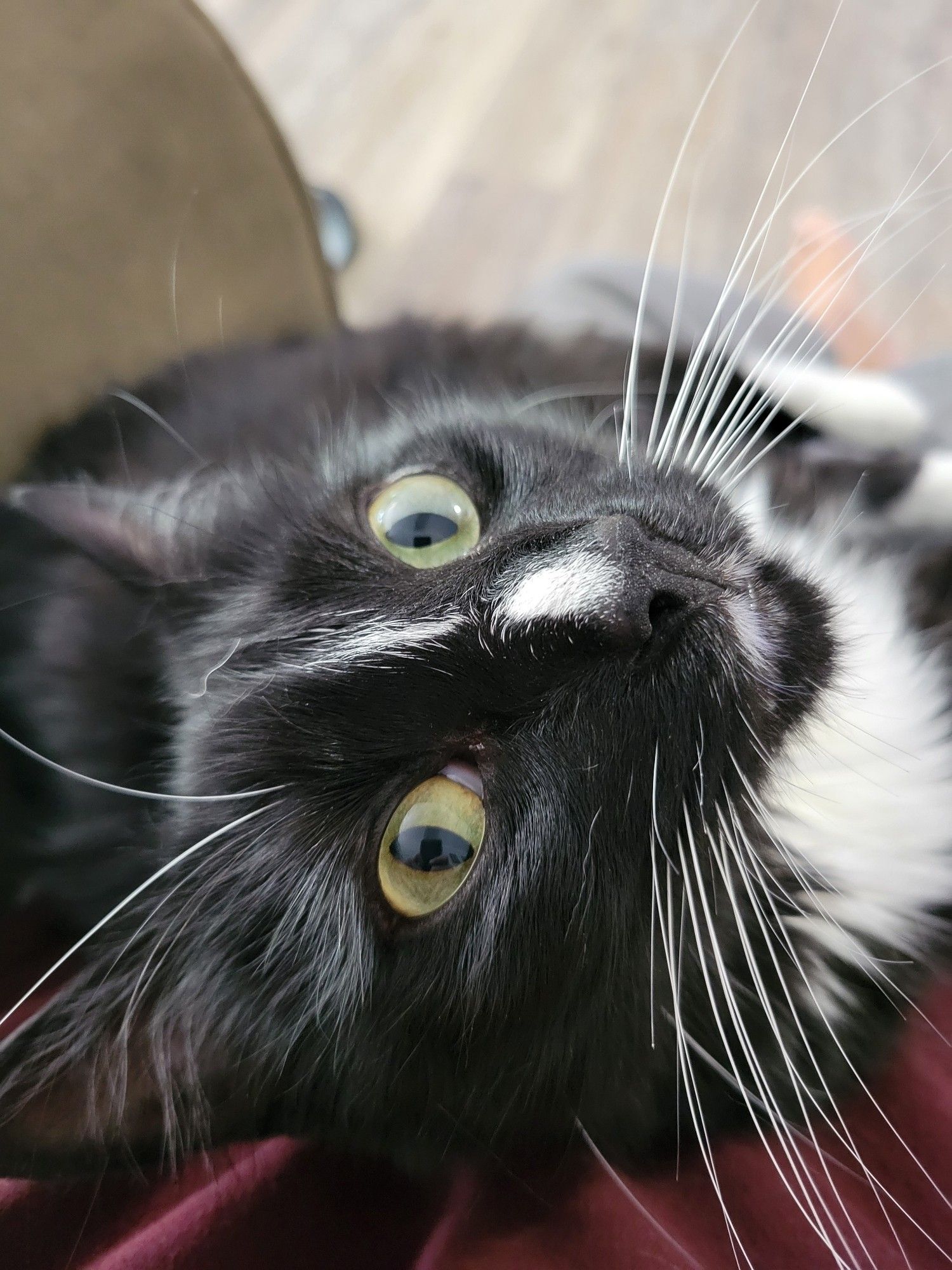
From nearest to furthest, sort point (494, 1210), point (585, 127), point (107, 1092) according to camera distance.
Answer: point (107, 1092) < point (494, 1210) < point (585, 127)

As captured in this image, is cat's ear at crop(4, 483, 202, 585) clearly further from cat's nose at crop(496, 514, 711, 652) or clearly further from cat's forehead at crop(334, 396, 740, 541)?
cat's nose at crop(496, 514, 711, 652)

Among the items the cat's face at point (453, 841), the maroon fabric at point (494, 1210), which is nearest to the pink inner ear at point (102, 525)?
the cat's face at point (453, 841)

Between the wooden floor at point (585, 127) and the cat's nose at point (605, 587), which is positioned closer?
the cat's nose at point (605, 587)

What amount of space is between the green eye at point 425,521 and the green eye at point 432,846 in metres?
0.18

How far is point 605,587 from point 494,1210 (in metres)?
0.46

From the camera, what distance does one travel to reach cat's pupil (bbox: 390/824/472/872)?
1.83 ft

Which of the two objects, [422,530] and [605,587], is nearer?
[605,587]

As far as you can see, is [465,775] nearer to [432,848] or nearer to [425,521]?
[432,848]

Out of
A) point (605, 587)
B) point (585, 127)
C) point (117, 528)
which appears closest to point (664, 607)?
point (605, 587)

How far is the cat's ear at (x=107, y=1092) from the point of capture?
1.61 ft

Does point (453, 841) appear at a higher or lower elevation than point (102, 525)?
lower

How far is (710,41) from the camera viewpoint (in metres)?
1.83

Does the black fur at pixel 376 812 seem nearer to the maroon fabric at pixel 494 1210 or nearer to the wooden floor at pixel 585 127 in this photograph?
the maroon fabric at pixel 494 1210

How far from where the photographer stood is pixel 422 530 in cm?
66
